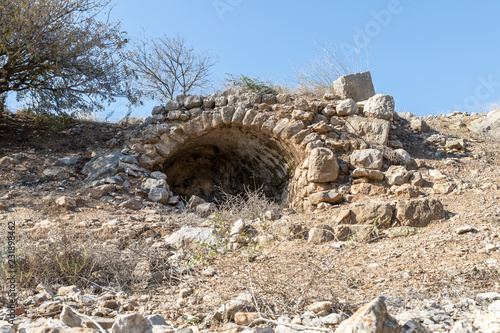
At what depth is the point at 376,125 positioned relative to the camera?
5996 millimetres

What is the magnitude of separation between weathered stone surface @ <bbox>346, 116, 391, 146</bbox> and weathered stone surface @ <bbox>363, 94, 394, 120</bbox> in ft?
0.27

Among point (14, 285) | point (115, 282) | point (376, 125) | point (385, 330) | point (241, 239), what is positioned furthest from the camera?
Answer: point (376, 125)

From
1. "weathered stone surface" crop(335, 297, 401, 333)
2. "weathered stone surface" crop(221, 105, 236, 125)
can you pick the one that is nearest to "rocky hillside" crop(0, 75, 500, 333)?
"weathered stone surface" crop(335, 297, 401, 333)

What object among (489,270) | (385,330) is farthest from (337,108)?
(385,330)

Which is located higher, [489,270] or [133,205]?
[133,205]

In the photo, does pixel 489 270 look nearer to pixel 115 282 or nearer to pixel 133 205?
pixel 115 282

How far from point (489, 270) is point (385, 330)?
149 centimetres

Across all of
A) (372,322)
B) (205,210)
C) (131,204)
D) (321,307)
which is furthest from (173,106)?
(372,322)

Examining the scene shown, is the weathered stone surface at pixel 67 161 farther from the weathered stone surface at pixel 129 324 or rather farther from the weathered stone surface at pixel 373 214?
the weathered stone surface at pixel 129 324

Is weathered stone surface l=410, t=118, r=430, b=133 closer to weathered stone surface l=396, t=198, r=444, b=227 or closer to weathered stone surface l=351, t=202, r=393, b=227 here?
weathered stone surface l=396, t=198, r=444, b=227

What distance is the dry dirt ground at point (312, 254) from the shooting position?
2.35 meters

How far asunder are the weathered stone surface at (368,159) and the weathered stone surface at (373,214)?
1.44 m

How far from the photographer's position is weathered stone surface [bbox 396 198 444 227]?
150 inches

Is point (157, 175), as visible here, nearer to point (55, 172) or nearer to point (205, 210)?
point (205, 210)
